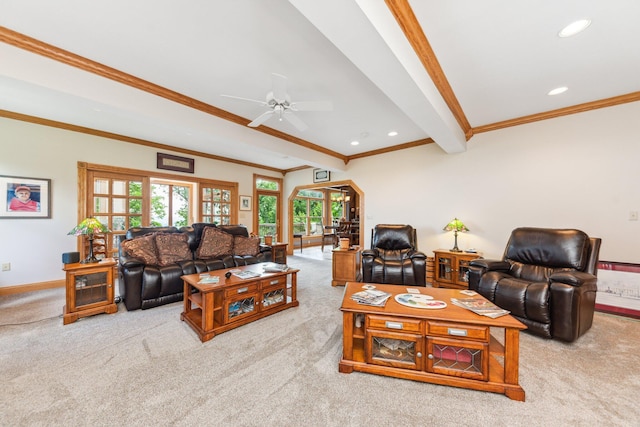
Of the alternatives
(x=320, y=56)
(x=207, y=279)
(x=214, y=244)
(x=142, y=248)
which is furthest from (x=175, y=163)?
(x=320, y=56)

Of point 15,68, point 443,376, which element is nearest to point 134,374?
point 443,376

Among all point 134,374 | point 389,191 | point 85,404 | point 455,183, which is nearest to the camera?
point 85,404

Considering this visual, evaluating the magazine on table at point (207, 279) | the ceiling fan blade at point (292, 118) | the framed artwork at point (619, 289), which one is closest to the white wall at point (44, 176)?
the magazine on table at point (207, 279)

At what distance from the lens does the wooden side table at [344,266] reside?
12.8 feet

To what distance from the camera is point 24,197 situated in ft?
11.5

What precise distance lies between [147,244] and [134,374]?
1.85 meters

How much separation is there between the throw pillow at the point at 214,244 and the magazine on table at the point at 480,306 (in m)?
3.15

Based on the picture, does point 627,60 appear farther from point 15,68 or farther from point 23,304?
point 23,304

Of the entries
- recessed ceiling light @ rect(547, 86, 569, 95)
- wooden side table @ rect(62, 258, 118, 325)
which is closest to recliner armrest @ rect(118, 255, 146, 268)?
wooden side table @ rect(62, 258, 118, 325)

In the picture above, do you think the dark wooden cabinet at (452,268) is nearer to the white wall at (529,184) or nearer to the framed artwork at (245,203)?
the white wall at (529,184)

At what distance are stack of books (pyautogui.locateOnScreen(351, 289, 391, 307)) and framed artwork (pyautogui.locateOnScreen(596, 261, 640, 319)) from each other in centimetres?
295

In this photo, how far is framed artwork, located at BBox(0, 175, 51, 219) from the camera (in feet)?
11.1

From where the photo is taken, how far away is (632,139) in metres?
2.88

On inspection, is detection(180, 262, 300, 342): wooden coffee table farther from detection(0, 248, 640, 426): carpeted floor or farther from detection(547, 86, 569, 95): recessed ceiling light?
detection(547, 86, 569, 95): recessed ceiling light
